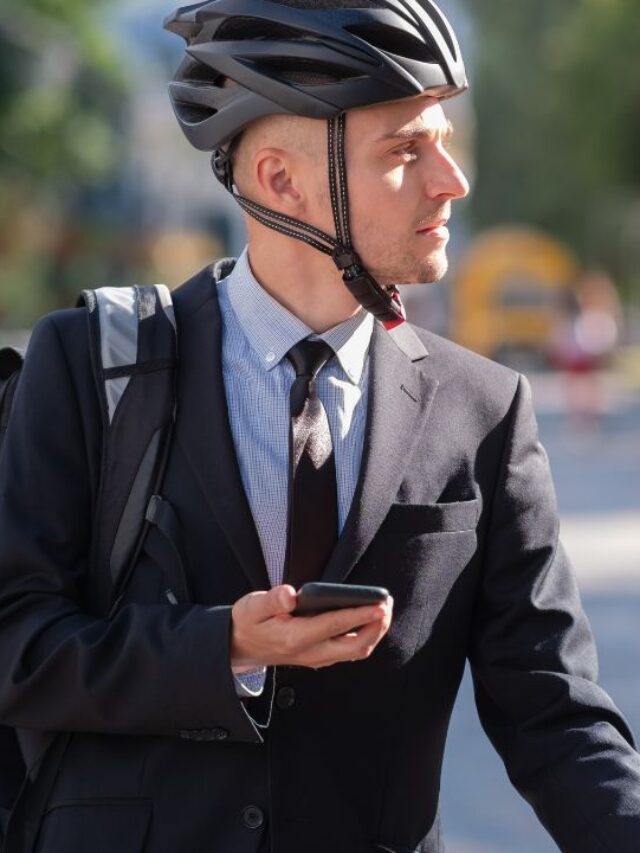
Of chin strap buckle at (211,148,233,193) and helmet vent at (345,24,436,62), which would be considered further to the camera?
chin strap buckle at (211,148,233,193)

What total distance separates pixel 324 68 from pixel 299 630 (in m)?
0.88

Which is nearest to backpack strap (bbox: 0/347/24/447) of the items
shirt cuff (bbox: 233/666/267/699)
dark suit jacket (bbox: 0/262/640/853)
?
dark suit jacket (bbox: 0/262/640/853)

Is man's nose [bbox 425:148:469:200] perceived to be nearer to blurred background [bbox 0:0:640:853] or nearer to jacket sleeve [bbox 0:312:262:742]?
jacket sleeve [bbox 0:312:262:742]

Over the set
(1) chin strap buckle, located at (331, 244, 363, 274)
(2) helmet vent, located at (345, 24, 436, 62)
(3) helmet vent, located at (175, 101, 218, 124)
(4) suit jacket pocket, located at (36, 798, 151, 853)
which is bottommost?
(4) suit jacket pocket, located at (36, 798, 151, 853)

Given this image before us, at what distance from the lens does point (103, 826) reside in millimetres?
2482

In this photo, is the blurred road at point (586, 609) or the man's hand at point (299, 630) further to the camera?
the blurred road at point (586, 609)

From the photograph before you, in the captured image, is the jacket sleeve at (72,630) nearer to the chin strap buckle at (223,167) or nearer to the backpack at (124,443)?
the backpack at (124,443)

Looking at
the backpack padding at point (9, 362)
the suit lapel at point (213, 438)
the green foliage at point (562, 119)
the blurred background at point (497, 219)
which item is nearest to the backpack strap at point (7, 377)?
the backpack padding at point (9, 362)

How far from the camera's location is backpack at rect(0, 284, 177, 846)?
2533mm

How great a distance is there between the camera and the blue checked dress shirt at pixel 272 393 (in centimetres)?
262

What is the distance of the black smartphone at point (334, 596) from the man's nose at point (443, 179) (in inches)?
27.7

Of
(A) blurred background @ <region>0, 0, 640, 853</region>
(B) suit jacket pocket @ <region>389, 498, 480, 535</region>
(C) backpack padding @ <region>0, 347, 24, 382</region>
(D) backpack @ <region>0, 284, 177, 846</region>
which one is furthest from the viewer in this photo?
(A) blurred background @ <region>0, 0, 640, 853</region>

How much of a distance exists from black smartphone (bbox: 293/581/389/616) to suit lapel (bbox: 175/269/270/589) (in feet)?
0.95

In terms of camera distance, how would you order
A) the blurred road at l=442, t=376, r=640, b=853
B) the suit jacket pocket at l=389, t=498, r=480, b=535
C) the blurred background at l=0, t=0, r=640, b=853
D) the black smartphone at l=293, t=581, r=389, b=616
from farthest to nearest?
the blurred background at l=0, t=0, r=640, b=853, the blurred road at l=442, t=376, r=640, b=853, the suit jacket pocket at l=389, t=498, r=480, b=535, the black smartphone at l=293, t=581, r=389, b=616
